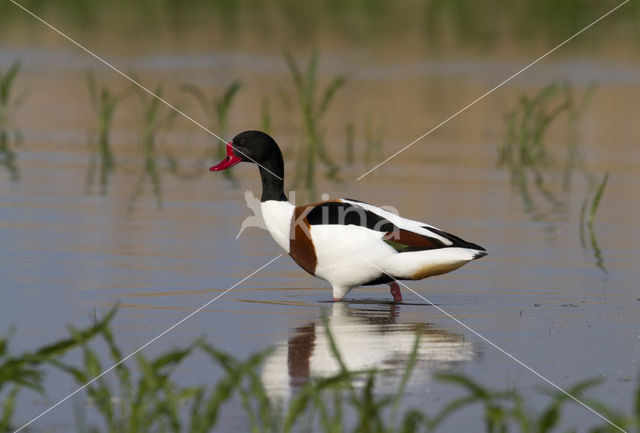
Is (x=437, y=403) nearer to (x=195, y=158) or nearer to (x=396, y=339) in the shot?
(x=396, y=339)

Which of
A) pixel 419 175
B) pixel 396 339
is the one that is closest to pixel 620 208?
pixel 419 175

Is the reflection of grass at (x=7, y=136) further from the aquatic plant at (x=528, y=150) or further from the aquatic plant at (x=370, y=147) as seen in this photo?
the aquatic plant at (x=528, y=150)

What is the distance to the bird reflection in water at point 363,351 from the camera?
656 cm

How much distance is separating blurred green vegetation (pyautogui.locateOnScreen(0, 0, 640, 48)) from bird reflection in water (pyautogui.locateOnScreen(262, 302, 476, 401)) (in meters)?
22.8

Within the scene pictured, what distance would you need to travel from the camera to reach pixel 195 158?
15.4 meters

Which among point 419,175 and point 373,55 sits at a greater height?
point 373,55

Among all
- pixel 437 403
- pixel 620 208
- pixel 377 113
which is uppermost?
pixel 377 113

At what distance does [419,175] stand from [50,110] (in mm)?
7755

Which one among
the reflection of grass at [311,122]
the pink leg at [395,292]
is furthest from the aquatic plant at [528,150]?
the pink leg at [395,292]

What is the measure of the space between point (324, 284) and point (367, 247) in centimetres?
92

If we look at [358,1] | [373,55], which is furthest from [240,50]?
[358,1]

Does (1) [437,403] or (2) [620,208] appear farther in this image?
(2) [620,208]

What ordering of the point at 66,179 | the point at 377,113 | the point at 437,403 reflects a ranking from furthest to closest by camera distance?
1. the point at 377,113
2. the point at 66,179
3. the point at 437,403

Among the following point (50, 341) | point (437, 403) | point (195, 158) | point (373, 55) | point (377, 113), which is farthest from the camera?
point (373, 55)
